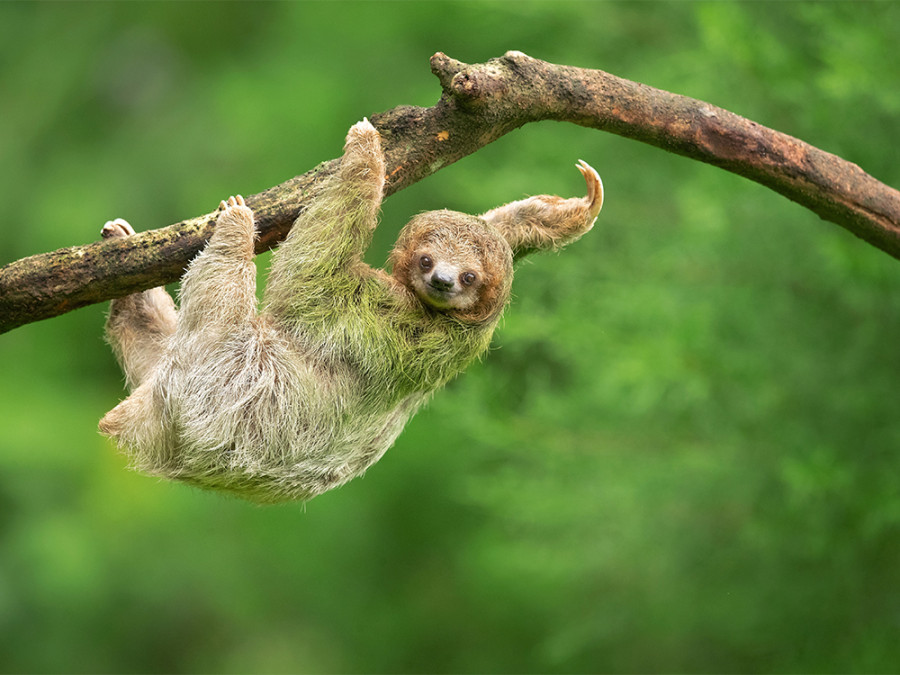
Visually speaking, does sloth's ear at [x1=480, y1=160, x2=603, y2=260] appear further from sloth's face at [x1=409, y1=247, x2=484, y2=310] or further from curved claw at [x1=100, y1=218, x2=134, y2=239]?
curved claw at [x1=100, y1=218, x2=134, y2=239]

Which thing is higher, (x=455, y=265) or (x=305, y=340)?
(x=455, y=265)

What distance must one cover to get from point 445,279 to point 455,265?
0.29 ft

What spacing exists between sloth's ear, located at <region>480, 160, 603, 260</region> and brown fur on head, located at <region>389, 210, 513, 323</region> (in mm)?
530

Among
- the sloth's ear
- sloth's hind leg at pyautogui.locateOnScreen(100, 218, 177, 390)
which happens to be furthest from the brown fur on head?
sloth's hind leg at pyautogui.locateOnScreen(100, 218, 177, 390)

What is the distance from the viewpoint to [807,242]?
6516 mm

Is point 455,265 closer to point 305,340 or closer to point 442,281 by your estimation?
point 442,281

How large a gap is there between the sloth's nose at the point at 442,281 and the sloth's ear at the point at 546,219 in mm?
827

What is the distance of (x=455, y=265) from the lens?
158 inches

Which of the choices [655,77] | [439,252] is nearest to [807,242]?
[655,77]

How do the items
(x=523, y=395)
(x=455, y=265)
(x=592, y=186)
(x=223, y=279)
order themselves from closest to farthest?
(x=223, y=279)
(x=455, y=265)
(x=592, y=186)
(x=523, y=395)

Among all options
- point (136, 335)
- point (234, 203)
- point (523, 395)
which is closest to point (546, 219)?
point (234, 203)

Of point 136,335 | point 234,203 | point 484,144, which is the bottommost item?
point 136,335

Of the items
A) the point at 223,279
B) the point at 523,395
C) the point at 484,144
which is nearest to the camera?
the point at 223,279

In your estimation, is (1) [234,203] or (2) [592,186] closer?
(1) [234,203]
